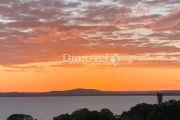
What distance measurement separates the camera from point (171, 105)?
52.7 metres

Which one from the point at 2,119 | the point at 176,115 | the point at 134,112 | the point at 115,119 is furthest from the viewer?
the point at 2,119

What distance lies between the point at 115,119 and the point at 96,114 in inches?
106

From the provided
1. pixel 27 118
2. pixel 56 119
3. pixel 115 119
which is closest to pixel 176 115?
pixel 115 119

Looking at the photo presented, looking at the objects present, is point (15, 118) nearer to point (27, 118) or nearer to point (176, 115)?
point (27, 118)

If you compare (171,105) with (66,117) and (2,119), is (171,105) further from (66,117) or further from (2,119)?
(2,119)

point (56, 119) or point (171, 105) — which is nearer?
point (171, 105)

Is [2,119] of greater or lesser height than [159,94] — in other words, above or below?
below

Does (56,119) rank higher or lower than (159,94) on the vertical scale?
lower

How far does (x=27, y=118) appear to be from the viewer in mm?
59250

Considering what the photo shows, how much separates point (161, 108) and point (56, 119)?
18.1m

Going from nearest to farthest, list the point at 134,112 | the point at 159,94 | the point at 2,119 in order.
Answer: the point at 159,94 → the point at 134,112 → the point at 2,119

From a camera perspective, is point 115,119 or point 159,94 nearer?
point 115,119

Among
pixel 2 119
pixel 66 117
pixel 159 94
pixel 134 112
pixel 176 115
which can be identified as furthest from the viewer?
pixel 2 119

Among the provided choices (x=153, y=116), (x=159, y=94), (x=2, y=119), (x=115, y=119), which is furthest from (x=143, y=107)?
(x=2, y=119)
